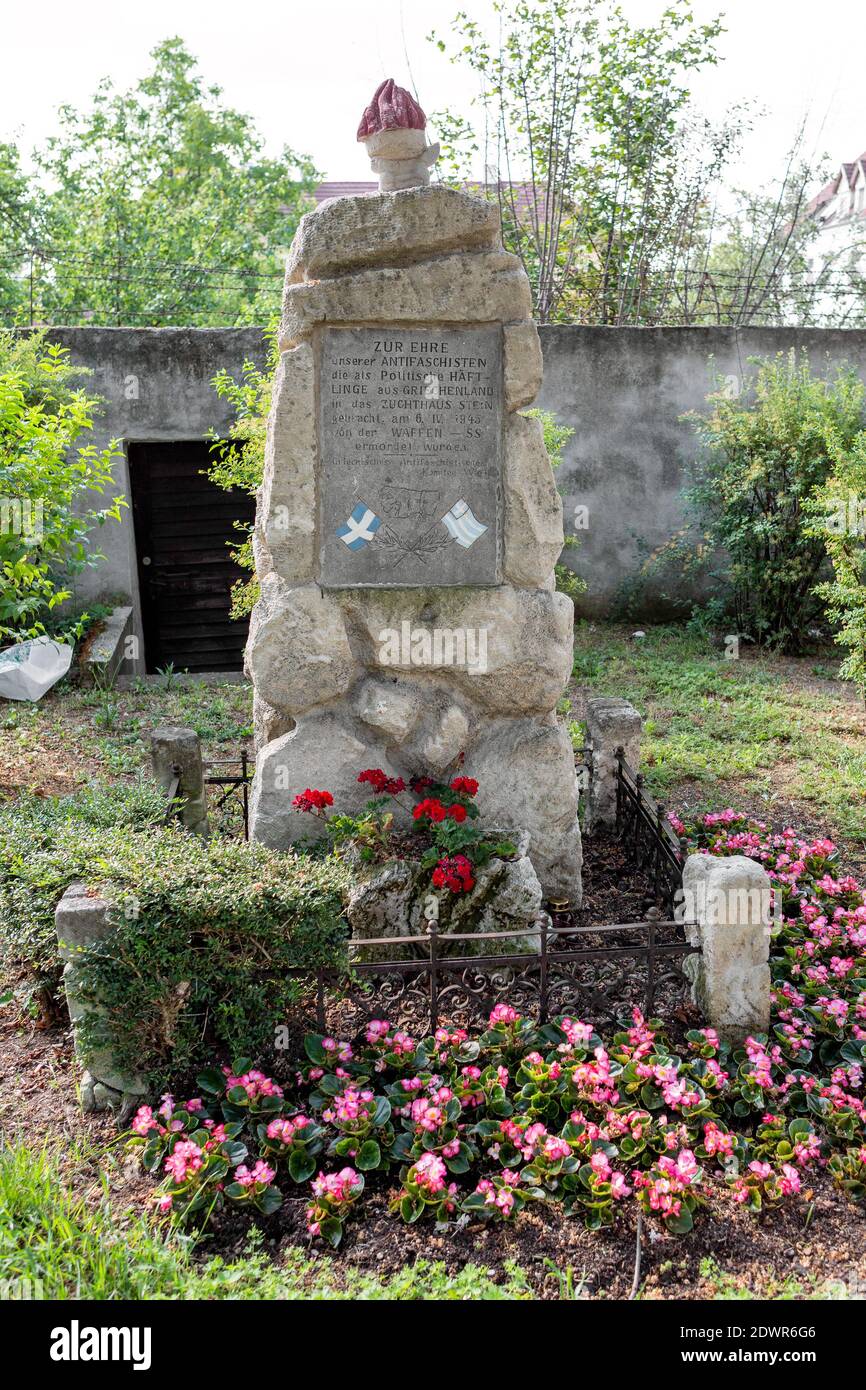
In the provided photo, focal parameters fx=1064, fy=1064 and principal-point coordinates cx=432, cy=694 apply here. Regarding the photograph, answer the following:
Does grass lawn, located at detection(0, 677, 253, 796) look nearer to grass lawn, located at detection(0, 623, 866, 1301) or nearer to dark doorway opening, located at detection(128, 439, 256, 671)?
grass lawn, located at detection(0, 623, 866, 1301)

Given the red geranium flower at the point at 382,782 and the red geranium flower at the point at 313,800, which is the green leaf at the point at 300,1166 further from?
the red geranium flower at the point at 382,782

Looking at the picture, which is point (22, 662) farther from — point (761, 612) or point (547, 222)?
point (547, 222)

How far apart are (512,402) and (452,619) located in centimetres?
98

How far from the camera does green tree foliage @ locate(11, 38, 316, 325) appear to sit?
14008 millimetres

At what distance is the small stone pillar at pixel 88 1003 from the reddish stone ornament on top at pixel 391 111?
338 cm

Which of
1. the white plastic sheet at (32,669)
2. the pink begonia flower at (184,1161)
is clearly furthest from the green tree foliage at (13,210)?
the pink begonia flower at (184,1161)

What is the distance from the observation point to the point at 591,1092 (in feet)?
11.3

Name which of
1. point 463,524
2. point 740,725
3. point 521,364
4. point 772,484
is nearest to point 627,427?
point 772,484

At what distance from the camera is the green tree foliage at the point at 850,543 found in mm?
7367

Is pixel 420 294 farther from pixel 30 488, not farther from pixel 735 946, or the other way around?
pixel 735 946

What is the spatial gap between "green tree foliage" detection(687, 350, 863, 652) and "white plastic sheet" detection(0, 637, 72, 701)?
5777 mm
